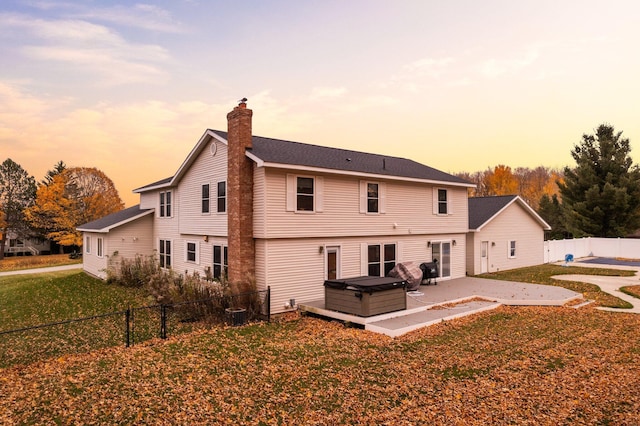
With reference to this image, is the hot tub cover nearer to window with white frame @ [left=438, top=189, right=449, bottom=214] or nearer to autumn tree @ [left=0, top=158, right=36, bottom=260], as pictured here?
window with white frame @ [left=438, top=189, right=449, bottom=214]

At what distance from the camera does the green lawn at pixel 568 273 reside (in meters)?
16.6

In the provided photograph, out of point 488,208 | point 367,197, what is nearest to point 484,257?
point 488,208

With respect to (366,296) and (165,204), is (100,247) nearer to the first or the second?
(165,204)

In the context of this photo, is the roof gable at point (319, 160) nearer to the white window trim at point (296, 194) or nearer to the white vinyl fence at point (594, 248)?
the white window trim at point (296, 194)

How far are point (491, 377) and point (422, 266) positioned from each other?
11.2 meters

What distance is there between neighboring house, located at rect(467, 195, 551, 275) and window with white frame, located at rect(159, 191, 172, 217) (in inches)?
695

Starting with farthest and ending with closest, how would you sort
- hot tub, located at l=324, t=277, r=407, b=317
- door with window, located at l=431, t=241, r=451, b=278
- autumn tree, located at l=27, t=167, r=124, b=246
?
autumn tree, located at l=27, t=167, r=124, b=246 → door with window, located at l=431, t=241, r=451, b=278 → hot tub, located at l=324, t=277, r=407, b=317

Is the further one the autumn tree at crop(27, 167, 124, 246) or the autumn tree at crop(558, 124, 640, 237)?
the autumn tree at crop(27, 167, 124, 246)

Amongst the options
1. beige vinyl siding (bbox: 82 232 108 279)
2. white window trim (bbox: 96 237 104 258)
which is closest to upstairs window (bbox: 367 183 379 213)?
beige vinyl siding (bbox: 82 232 108 279)

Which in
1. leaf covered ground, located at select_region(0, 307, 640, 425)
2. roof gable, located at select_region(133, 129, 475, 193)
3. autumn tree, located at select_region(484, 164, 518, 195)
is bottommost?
leaf covered ground, located at select_region(0, 307, 640, 425)

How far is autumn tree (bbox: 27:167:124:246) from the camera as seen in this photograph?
141ft

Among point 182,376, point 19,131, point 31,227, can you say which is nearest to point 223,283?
point 182,376

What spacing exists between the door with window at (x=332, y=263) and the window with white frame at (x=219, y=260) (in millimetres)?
4188

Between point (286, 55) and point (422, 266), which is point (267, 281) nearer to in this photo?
point (422, 266)
